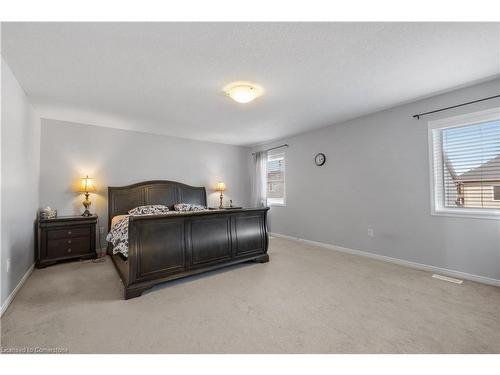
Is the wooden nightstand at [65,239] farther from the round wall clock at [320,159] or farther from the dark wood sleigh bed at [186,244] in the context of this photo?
the round wall clock at [320,159]

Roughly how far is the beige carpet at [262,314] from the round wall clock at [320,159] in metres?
2.17

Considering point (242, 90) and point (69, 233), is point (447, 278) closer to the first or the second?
point (242, 90)

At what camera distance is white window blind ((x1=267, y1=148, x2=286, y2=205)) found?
5508 mm

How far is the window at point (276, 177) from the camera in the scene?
5.51m

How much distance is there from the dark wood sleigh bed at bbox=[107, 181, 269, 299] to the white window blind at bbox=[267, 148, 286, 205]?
76.7 inches

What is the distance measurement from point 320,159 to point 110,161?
4.10 m

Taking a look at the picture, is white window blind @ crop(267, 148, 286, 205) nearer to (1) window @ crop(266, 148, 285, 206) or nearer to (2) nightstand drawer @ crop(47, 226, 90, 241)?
(1) window @ crop(266, 148, 285, 206)

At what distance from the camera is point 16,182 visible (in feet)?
8.28

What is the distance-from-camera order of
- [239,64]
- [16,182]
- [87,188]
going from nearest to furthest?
[239,64] → [16,182] → [87,188]

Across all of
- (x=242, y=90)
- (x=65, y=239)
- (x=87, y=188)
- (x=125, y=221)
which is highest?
(x=242, y=90)

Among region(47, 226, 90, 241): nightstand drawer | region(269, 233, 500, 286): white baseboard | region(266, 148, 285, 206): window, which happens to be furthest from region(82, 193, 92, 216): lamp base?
region(269, 233, 500, 286): white baseboard

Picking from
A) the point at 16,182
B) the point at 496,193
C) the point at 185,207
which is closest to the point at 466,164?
the point at 496,193
